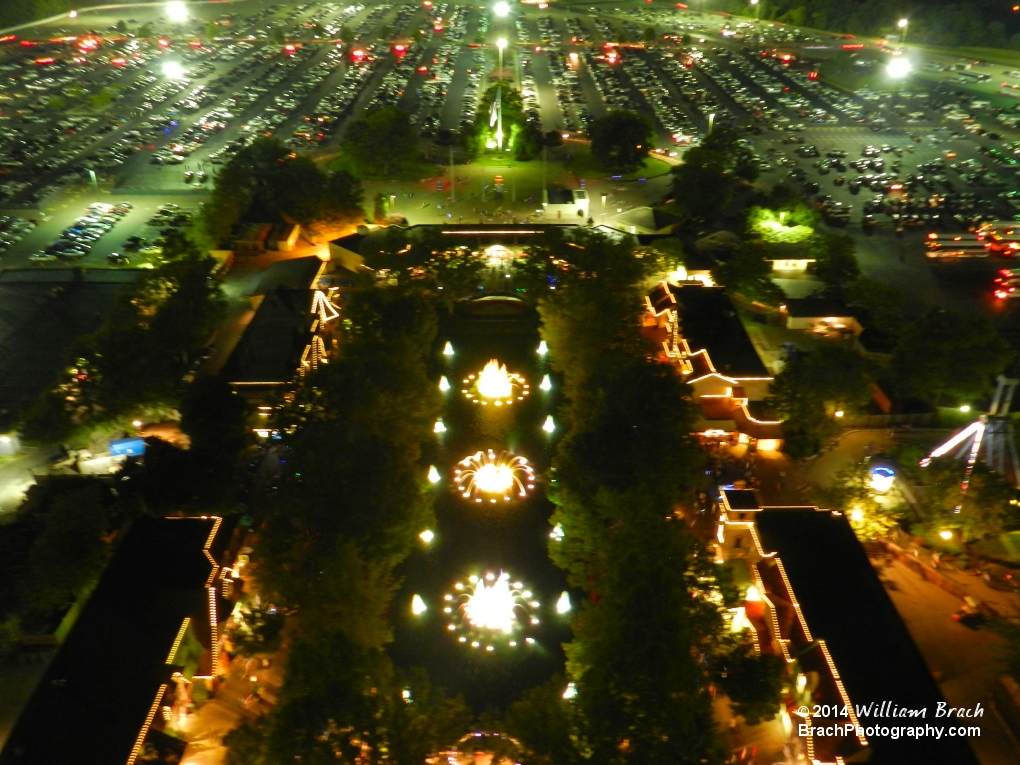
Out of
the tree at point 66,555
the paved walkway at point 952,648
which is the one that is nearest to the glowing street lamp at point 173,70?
the tree at point 66,555

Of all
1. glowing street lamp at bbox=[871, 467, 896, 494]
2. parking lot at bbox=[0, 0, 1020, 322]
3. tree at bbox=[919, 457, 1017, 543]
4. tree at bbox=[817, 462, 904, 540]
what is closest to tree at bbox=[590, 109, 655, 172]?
parking lot at bbox=[0, 0, 1020, 322]

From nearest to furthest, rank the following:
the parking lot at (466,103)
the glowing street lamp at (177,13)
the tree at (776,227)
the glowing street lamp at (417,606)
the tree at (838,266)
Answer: the glowing street lamp at (417,606) < the tree at (838,266) < the tree at (776,227) < the parking lot at (466,103) < the glowing street lamp at (177,13)

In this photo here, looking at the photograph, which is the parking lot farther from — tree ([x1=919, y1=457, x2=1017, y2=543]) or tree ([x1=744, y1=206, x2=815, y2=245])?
tree ([x1=919, y1=457, x2=1017, y2=543])

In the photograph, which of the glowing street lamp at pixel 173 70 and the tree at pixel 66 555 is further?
the glowing street lamp at pixel 173 70

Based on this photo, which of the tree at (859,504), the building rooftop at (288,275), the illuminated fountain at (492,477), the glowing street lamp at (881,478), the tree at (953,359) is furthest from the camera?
the building rooftop at (288,275)

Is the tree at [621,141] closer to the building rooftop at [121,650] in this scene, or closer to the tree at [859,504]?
the tree at [859,504]

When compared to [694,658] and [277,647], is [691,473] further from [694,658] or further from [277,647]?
[277,647]

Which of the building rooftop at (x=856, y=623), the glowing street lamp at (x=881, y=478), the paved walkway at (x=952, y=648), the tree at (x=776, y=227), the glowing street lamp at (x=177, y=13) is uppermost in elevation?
the glowing street lamp at (x=177, y=13)
